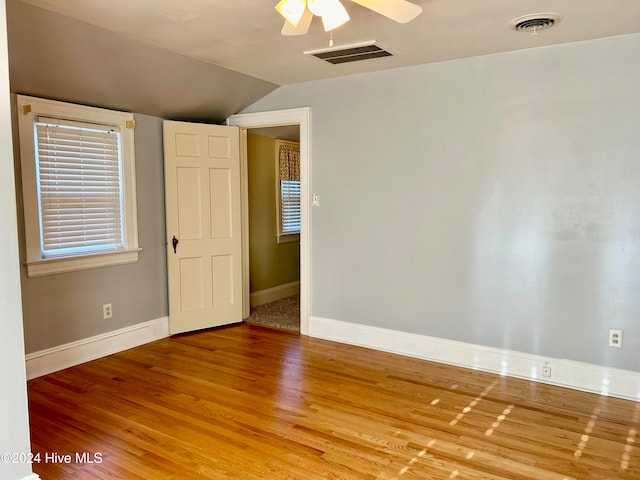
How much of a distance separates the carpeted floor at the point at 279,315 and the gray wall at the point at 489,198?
23.8 inches

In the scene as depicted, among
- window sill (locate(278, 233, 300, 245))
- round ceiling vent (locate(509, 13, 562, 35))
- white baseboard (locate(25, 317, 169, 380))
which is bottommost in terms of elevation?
white baseboard (locate(25, 317, 169, 380))

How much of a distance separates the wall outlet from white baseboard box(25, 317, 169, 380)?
3.75 metres

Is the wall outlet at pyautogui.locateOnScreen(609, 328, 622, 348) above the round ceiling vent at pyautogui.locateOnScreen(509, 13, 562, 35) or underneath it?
underneath

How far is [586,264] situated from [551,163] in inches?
29.7

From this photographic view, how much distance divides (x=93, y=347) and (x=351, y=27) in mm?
3216

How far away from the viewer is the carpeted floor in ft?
15.8

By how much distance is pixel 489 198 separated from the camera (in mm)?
3516

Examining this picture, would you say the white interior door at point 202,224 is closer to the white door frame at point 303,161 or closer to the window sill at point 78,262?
the white door frame at point 303,161

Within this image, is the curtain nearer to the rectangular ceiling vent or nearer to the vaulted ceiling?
the vaulted ceiling

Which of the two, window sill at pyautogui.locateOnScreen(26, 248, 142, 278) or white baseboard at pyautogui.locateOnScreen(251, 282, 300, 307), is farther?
white baseboard at pyautogui.locateOnScreen(251, 282, 300, 307)

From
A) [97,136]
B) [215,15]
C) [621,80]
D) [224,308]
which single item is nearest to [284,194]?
[224,308]

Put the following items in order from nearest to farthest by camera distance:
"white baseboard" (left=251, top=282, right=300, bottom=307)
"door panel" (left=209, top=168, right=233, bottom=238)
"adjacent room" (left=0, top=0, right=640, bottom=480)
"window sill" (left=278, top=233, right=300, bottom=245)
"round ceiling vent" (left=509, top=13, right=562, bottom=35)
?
1. "adjacent room" (left=0, top=0, right=640, bottom=480)
2. "round ceiling vent" (left=509, top=13, right=562, bottom=35)
3. "door panel" (left=209, top=168, right=233, bottom=238)
4. "white baseboard" (left=251, top=282, right=300, bottom=307)
5. "window sill" (left=278, top=233, right=300, bottom=245)

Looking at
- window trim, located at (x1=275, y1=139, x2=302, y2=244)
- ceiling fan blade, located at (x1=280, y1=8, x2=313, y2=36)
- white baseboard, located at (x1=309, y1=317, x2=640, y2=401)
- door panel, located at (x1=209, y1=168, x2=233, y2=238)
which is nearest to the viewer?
ceiling fan blade, located at (x1=280, y1=8, x2=313, y2=36)

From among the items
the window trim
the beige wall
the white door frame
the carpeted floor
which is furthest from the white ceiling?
the carpeted floor
